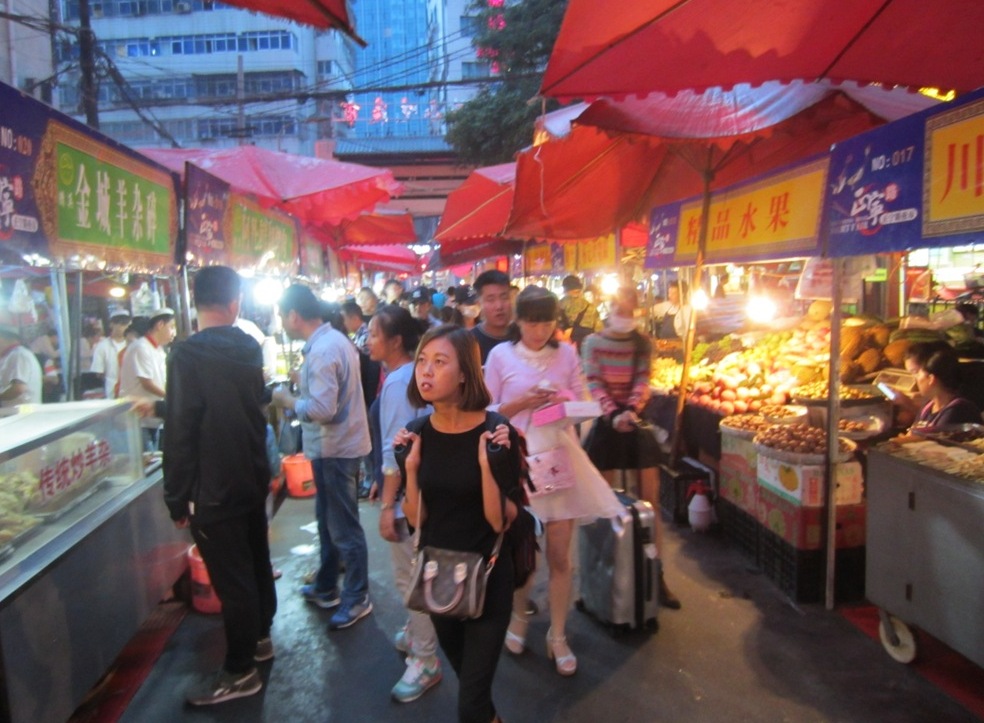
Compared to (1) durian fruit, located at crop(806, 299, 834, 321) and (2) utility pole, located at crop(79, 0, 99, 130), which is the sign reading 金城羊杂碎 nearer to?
(1) durian fruit, located at crop(806, 299, 834, 321)

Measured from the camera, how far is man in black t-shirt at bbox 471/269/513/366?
3988 millimetres

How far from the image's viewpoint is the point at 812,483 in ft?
14.5

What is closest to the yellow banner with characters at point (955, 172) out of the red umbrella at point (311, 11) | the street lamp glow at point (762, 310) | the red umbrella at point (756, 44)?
the red umbrella at point (756, 44)

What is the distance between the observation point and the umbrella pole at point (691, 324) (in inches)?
229

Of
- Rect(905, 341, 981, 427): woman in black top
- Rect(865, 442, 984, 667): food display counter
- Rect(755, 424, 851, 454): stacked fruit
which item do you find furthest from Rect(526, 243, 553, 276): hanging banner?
Rect(865, 442, 984, 667): food display counter

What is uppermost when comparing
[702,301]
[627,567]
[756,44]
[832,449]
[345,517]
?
[756,44]

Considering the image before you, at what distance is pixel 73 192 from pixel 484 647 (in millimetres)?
2954

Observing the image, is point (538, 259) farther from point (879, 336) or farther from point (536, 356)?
point (536, 356)

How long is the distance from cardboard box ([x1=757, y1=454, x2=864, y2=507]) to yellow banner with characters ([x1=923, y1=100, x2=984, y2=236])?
6.00 ft

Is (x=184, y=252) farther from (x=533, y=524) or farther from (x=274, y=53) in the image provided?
(x=274, y=53)

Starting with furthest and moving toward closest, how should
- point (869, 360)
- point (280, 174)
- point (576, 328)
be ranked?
1. point (576, 328)
2. point (280, 174)
3. point (869, 360)

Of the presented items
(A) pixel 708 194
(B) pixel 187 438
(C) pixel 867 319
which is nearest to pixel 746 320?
(C) pixel 867 319

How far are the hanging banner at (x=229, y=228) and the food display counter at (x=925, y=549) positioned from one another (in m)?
4.87

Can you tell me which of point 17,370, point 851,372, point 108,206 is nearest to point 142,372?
point 17,370
